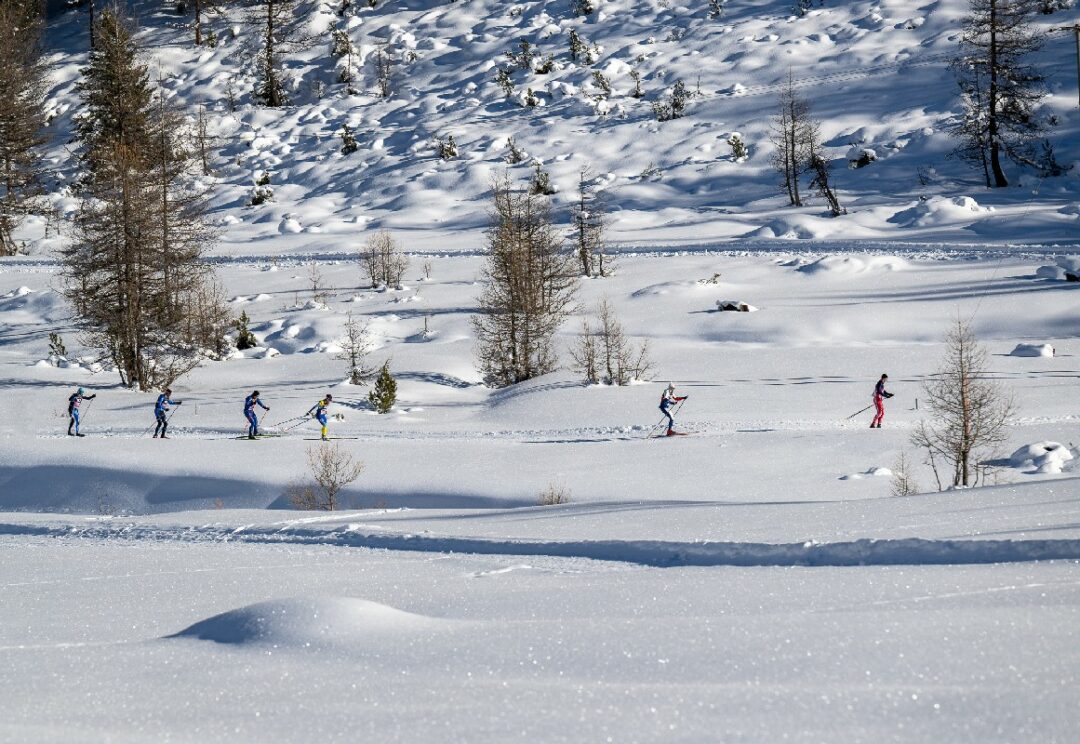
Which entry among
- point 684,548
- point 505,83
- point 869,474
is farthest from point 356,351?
point 505,83

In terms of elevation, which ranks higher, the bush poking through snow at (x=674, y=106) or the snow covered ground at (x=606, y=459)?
the bush poking through snow at (x=674, y=106)

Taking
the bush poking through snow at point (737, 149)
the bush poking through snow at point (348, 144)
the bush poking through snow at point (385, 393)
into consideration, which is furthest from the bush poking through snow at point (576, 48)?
the bush poking through snow at point (385, 393)

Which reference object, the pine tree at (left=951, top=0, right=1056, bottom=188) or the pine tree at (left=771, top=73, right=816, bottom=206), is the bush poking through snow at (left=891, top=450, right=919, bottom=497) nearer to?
the pine tree at (left=771, top=73, right=816, bottom=206)

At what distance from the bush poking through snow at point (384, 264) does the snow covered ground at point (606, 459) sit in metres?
1.10

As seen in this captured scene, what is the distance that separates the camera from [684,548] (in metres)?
7.57

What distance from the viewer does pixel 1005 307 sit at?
26.8m

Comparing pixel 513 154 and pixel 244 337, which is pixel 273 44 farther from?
pixel 244 337

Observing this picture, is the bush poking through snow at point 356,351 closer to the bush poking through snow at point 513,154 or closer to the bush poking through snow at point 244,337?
the bush poking through snow at point 244,337

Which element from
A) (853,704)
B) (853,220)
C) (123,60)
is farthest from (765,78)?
(853,704)

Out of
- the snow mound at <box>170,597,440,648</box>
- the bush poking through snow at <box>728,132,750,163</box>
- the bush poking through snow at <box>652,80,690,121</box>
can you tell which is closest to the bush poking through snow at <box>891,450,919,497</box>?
the snow mound at <box>170,597,440,648</box>

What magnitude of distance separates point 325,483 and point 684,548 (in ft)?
31.5

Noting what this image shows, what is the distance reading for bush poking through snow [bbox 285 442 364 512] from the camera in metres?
15.7

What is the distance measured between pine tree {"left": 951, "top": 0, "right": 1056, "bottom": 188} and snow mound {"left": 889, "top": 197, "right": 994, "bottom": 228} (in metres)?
3.19

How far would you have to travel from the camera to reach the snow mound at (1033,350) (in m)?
23.8
